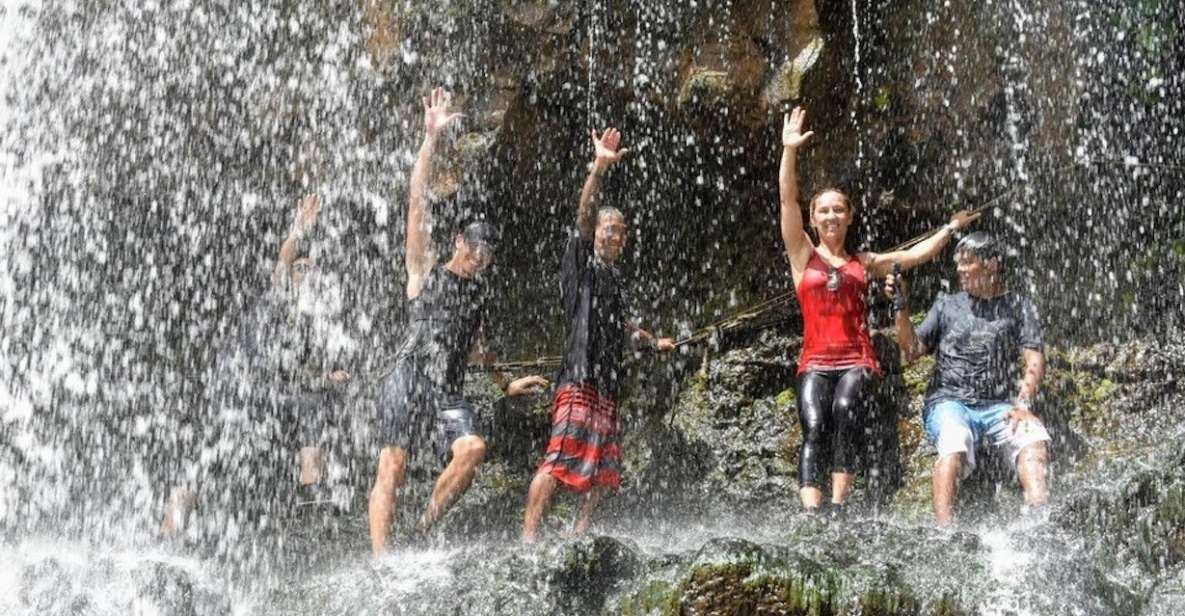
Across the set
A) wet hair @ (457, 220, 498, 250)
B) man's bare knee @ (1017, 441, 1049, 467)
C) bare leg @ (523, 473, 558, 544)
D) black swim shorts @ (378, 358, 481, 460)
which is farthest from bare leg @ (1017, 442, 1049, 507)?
wet hair @ (457, 220, 498, 250)

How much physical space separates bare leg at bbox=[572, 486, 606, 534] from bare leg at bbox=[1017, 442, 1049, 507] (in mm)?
1949

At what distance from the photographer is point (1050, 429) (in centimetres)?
696

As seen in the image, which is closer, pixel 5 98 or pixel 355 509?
pixel 355 509

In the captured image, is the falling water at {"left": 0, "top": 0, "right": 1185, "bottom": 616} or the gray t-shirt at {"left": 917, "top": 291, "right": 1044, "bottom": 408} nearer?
the gray t-shirt at {"left": 917, "top": 291, "right": 1044, "bottom": 408}

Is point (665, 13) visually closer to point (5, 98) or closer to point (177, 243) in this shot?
point (177, 243)

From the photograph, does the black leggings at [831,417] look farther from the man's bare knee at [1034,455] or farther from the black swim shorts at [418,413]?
the black swim shorts at [418,413]

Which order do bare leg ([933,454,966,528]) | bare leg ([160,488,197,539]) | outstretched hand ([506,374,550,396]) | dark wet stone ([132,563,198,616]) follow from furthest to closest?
bare leg ([160,488,197,539]), outstretched hand ([506,374,550,396]), bare leg ([933,454,966,528]), dark wet stone ([132,563,198,616])

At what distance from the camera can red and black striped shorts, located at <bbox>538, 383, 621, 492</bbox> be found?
5.95 m

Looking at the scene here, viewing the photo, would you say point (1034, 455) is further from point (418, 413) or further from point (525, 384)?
point (418, 413)

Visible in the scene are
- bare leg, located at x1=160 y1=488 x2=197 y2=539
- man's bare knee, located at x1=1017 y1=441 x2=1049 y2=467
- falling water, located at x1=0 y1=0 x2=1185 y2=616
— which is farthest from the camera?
falling water, located at x1=0 y1=0 x2=1185 y2=616

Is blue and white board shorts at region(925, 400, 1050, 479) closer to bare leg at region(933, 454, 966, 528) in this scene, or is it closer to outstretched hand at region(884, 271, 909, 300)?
bare leg at region(933, 454, 966, 528)

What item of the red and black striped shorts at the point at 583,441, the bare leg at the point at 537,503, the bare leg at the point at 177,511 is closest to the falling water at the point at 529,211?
the bare leg at the point at 177,511

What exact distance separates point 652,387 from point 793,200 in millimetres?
2405

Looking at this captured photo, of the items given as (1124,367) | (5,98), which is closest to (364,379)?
(5,98)
